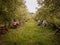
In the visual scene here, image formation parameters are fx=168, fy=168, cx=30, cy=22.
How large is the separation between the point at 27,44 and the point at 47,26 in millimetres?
11962

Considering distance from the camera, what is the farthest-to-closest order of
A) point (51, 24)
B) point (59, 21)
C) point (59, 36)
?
point (51, 24)
point (59, 21)
point (59, 36)

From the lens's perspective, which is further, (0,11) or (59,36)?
(59,36)

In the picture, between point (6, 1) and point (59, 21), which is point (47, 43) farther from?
point (59, 21)

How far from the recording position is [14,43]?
647 inches

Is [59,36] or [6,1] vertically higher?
[6,1]

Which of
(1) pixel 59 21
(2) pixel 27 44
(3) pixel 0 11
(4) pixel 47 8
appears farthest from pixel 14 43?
(1) pixel 59 21

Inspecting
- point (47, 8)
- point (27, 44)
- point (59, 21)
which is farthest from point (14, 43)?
point (59, 21)

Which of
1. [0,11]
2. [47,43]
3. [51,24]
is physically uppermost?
[0,11]

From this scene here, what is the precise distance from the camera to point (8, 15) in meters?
15.2

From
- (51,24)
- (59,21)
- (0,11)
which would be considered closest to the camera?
(0,11)

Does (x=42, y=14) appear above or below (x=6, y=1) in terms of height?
below

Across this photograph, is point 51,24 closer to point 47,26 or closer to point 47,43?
point 47,26

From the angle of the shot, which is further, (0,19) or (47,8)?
(47,8)

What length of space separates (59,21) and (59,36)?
14.1ft
